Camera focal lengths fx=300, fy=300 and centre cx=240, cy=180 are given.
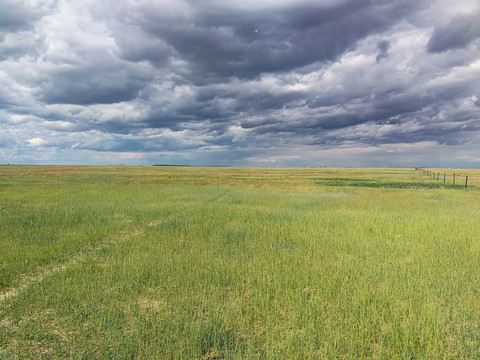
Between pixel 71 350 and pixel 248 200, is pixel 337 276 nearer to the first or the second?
pixel 71 350

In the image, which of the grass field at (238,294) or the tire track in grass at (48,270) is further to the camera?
the tire track in grass at (48,270)

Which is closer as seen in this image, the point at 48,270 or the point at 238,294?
the point at 238,294

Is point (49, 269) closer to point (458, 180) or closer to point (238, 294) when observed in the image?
point (238, 294)

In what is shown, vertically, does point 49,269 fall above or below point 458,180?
above

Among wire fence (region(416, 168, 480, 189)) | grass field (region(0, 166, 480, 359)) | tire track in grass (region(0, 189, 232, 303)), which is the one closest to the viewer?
grass field (region(0, 166, 480, 359))

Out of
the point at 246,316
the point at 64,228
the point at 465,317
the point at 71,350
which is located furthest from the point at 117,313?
the point at 64,228

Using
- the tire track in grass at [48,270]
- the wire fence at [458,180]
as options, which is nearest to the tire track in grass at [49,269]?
the tire track in grass at [48,270]

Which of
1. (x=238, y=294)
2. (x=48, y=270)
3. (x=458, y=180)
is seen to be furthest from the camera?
(x=458, y=180)

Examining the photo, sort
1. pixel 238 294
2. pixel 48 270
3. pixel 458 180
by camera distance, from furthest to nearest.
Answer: pixel 458 180 < pixel 48 270 < pixel 238 294

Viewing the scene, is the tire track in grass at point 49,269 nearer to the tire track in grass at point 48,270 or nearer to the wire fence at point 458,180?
the tire track in grass at point 48,270

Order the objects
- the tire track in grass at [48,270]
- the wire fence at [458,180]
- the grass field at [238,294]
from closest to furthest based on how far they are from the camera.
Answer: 1. the grass field at [238,294]
2. the tire track in grass at [48,270]
3. the wire fence at [458,180]

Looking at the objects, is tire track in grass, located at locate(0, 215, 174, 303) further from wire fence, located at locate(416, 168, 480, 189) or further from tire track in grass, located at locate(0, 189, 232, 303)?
wire fence, located at locate(416, 168, 480, 189)

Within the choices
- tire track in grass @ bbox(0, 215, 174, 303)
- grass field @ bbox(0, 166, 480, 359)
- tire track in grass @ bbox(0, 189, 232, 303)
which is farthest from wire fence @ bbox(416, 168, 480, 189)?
tire track in grass @ bbox(0, 189, 232, 303)

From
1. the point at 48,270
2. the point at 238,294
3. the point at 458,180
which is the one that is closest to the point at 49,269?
the point at 48,270
